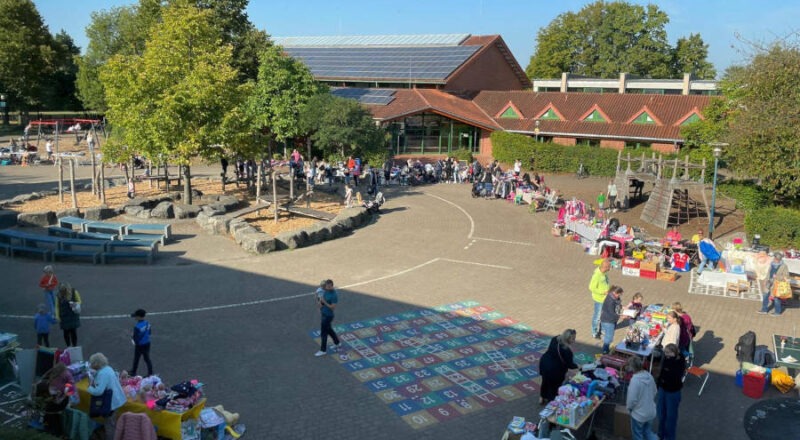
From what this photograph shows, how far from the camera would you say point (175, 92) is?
77.6ft

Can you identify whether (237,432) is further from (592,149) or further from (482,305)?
(592,149)

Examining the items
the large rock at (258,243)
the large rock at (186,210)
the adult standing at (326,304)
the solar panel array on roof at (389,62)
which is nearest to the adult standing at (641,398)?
the adult standing at (326,304)

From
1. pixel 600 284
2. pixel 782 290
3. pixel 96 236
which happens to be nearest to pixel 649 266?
pixel 782 290

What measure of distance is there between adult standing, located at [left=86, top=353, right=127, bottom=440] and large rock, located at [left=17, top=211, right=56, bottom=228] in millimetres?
15925

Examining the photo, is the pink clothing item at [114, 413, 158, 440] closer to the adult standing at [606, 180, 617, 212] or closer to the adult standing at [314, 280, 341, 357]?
the adult standing at [314, 280, 341, 357]

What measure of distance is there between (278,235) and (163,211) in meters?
6.11

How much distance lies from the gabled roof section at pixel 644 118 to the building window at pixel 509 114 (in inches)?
331

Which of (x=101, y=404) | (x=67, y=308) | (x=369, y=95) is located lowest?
Result: (x=101, y=404)

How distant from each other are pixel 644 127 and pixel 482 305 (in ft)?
102

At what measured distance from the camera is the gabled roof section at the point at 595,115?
145 ft

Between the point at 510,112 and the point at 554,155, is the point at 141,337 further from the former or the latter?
the point at 510,112

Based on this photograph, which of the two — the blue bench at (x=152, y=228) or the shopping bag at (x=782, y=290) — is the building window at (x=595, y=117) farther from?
the blue bench at (x=152, y=228)

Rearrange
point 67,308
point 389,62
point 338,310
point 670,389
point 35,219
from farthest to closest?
point 389,62 < point 35,219 < point 338,310 < point 67,308 < point 670,389

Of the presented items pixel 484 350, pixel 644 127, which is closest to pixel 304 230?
pixel 484 350
